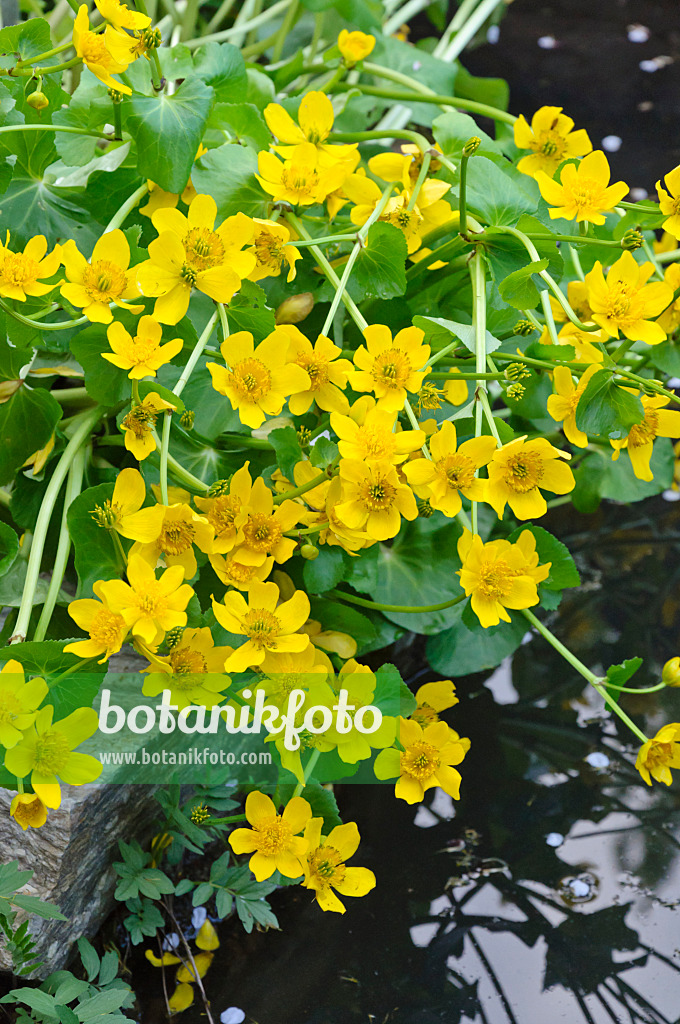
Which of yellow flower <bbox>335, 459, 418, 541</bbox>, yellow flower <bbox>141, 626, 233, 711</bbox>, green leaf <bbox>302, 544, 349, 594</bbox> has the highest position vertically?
yellow flower <bbox>335, 459, 418, 541</bbox>

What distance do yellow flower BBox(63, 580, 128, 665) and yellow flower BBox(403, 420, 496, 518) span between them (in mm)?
197

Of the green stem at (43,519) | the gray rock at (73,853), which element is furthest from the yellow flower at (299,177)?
the gray rock at (73,853)

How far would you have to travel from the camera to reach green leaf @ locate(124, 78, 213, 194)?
636 mm

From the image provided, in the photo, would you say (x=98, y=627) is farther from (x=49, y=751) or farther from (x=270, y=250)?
(x=270, y=250)

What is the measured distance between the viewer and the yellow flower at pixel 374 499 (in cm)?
51

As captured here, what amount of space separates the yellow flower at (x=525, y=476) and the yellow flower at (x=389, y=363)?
0.24 feet

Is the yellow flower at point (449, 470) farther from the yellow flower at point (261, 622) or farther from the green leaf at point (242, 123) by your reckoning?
the green leaf at point (242, 123)

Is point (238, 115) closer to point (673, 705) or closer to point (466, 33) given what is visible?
point (466, 33)

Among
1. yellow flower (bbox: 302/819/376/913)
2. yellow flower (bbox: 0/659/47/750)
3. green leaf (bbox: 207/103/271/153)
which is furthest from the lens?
green leaf (bbox: 207/103/271/153)

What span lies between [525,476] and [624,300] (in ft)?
0.44

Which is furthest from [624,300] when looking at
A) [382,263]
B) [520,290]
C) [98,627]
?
[98,627]

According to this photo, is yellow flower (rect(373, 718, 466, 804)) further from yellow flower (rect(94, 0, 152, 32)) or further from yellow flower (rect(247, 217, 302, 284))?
yellow flower (rect(94, 0, 152, 32))

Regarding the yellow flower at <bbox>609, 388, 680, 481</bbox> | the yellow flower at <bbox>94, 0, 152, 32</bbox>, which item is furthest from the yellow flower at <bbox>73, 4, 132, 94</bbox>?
the yellow flower at <bbox>609, 388, 680, 481</bbox>

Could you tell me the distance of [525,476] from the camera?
557mm
